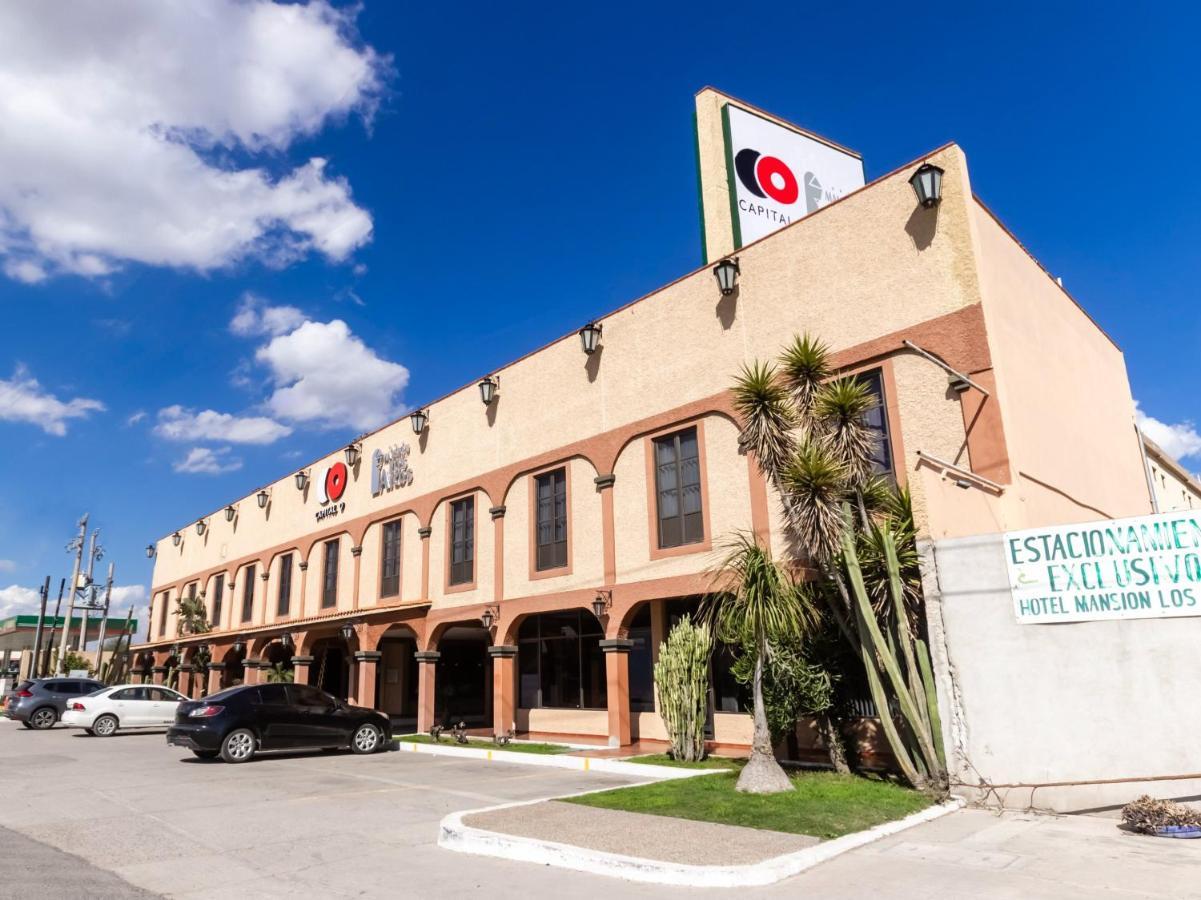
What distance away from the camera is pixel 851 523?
11875mm

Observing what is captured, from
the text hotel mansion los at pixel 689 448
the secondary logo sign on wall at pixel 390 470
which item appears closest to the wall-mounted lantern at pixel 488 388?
the text hotel mansion los at pixel 689 448

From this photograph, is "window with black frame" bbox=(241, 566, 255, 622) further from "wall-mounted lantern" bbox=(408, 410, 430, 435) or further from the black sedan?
the black sedan

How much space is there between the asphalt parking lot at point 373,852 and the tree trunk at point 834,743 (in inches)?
104

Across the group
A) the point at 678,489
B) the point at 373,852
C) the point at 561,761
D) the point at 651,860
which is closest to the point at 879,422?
the point at 678,489

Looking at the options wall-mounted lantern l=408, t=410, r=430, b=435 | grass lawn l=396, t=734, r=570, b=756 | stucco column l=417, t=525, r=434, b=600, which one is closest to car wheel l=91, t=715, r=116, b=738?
grass lawn l=396, t=734, r=570, b=756

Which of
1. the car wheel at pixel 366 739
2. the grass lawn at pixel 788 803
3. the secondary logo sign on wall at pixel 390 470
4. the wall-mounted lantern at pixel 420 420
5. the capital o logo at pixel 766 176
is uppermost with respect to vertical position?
the capital o logo at pixel 766 176

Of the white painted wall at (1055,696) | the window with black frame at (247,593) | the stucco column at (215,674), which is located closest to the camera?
the white painted wall at (1055,696)

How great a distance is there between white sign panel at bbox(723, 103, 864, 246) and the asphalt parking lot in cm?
1349

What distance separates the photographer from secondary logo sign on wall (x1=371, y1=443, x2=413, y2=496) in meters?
26.6

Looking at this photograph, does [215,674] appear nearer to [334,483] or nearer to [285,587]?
[285,587]

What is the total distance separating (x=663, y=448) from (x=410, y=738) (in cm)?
1000

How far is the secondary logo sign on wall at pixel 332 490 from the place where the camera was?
30156 millimetres

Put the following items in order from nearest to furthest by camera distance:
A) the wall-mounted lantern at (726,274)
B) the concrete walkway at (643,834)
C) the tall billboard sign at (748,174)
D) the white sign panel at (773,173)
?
the concrete walkway at (643,834) → the wall-mounted lantern at (726,274) → the tall billboard sign at (748,174) → the white sign panel at (773,173)

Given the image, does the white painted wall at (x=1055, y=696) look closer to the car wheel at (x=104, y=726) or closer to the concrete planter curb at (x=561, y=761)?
the concrete planter curb at (x=561, y=761)
